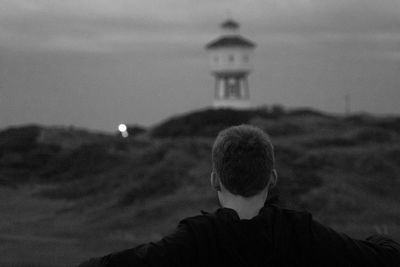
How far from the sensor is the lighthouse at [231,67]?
53.2 meters

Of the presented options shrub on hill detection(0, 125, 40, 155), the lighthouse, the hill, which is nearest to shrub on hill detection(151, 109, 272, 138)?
the hill

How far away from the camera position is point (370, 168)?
2456 cm

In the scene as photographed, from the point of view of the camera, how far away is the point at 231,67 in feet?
175

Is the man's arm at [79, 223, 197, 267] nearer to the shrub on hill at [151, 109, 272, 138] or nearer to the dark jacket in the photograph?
the dark jacket

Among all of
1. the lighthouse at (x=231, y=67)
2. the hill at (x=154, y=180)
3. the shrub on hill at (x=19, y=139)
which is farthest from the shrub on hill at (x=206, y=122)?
the lighthouse at (x=231, y=67)

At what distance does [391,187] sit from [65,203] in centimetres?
980

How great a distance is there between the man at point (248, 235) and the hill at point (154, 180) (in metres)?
12.1

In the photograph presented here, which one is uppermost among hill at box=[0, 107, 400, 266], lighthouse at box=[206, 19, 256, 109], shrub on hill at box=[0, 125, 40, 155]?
lighthouse at box=[206, 19, 256, 109]

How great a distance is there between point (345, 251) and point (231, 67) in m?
50.6

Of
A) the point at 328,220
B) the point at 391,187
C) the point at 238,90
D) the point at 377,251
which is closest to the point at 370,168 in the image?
the point at 391,187

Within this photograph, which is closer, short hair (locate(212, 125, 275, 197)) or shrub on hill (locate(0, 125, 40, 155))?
short hair (locate(212, 125, 275, 197))

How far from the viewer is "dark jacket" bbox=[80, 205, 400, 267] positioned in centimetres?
289

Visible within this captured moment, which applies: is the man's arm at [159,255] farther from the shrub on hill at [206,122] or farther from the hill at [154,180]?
the shrub on hill at [206,122]

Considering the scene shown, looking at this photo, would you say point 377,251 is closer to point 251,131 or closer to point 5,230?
point 251,131
